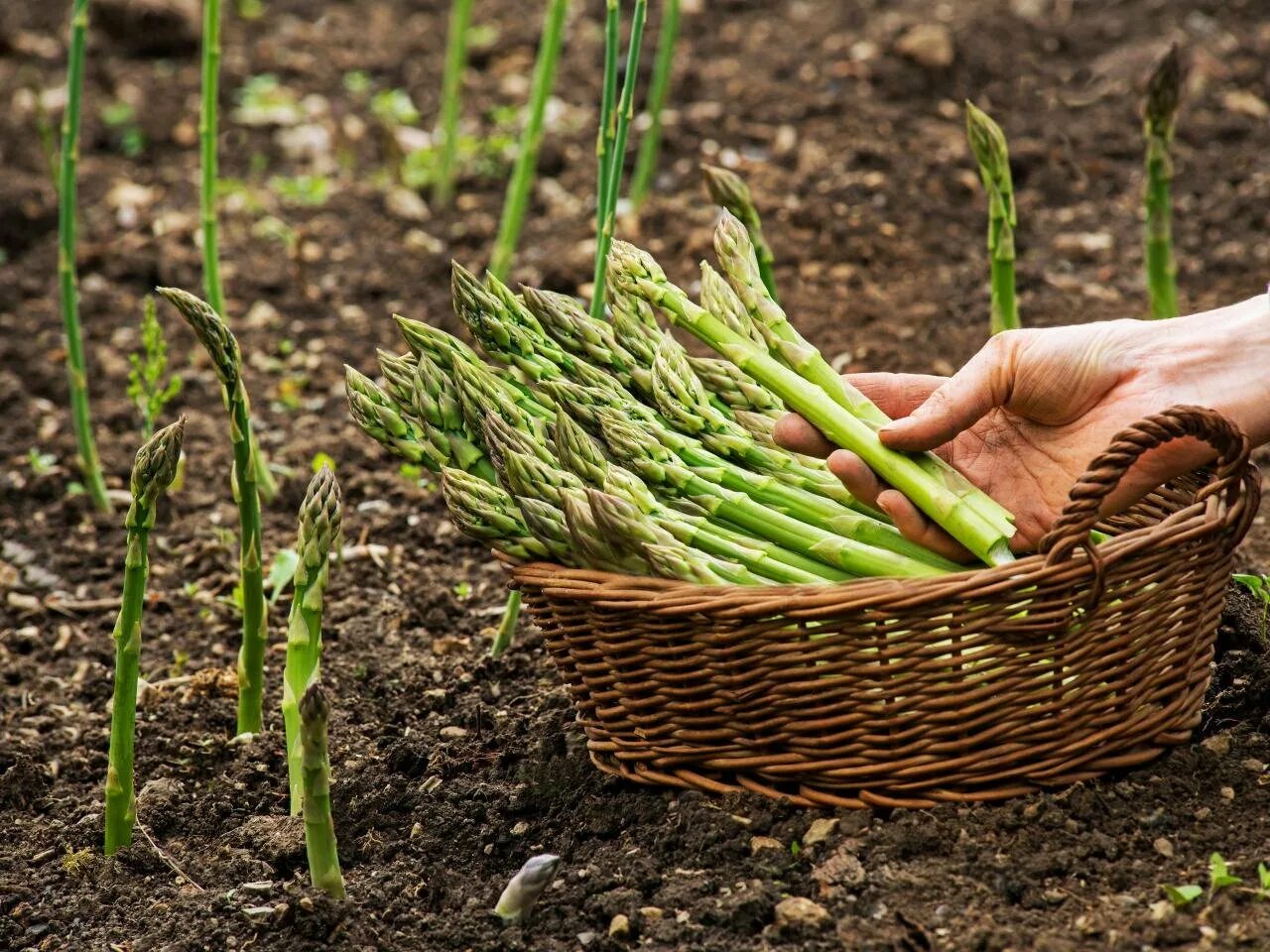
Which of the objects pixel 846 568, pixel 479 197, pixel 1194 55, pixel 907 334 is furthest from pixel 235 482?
pixel 1194 55

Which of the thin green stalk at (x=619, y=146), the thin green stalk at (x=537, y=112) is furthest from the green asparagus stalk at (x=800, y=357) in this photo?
the thin green stalk at (x=537, y=112)

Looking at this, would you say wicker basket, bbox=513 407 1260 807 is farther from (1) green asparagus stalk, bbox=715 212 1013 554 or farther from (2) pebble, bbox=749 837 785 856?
(1) green asparagus stalk, bbox=715 212 1013 554

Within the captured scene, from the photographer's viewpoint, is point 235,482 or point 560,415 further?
point 235,482

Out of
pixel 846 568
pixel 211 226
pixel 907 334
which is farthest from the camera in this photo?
pixel 907 334

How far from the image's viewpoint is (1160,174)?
13.4 feet

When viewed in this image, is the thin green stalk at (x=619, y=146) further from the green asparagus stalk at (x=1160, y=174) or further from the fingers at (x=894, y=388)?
the green asparagus stalk at (x=1160, y=174)

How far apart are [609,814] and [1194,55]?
16.6 ft

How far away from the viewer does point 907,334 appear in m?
4.95

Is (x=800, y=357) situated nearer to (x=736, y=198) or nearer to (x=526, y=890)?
(x=736, y=198)

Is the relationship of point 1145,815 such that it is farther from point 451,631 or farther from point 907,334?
point 907,334

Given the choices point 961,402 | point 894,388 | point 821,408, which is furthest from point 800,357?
point 961,402

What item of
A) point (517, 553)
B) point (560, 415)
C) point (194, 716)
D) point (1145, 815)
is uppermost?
point (560, 415)

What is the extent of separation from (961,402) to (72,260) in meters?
2.62

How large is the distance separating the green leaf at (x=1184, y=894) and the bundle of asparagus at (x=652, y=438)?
2.24 feet
